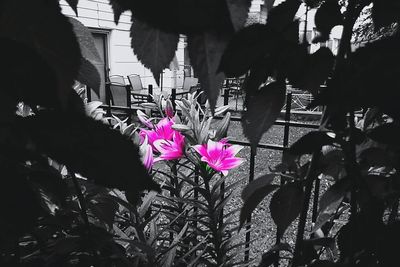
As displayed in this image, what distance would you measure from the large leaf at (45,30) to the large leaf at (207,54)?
0.08 m

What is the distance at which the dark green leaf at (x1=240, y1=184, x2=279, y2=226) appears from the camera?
18.1 inches

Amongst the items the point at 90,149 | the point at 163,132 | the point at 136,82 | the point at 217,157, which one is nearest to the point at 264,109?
the point at 90,149

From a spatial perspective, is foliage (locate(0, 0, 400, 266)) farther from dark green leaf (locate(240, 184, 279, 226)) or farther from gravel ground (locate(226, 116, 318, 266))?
gravel ground (locate(226, 116, 318, 266))

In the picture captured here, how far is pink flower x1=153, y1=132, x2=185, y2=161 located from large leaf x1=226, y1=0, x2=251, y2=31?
642 millimetres

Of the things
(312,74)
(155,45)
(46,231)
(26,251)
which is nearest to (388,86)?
(312,74)

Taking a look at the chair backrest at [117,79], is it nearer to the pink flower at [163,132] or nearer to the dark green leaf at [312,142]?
the pink flower at [163,132]

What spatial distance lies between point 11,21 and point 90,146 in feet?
0.31

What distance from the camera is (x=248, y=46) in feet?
1.04

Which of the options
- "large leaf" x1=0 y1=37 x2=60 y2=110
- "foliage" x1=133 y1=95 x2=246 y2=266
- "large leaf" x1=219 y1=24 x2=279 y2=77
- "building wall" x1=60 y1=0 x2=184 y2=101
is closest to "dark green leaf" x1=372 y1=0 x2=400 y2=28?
"large leaf" x1=219 y1=24 x2=279 y2=77

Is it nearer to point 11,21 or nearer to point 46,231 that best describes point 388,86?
point 11,21

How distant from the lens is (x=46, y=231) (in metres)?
0.72

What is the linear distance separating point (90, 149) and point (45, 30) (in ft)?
0.28

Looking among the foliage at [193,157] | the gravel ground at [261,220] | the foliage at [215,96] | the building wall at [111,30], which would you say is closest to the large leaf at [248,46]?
the foliage at [215,96]

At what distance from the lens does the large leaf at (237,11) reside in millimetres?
230
